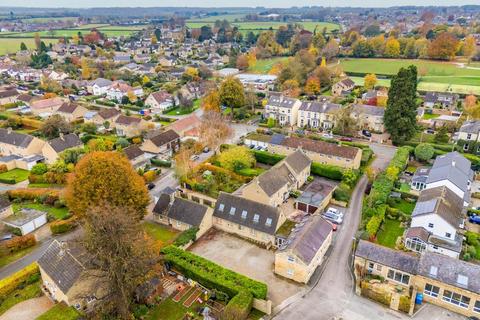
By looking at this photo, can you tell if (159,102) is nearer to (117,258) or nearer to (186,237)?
(186,237)

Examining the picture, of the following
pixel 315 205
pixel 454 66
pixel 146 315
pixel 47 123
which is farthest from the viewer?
pixel 454 66

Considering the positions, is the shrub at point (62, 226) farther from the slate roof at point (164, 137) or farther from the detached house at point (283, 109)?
the detached house at point (283, 109)

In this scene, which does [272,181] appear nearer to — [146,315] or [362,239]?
[362,239]

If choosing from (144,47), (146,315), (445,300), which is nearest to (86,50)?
(144,47)

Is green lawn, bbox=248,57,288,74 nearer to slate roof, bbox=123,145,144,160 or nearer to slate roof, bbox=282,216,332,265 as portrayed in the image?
slate roof, bbox=123,145,144,160

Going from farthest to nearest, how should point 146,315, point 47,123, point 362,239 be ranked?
point 47,123, point 362,239, point 146,315

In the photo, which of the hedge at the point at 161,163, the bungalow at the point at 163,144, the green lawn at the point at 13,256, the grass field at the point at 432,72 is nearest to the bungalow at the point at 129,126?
the bungalow at the point at 163,144
